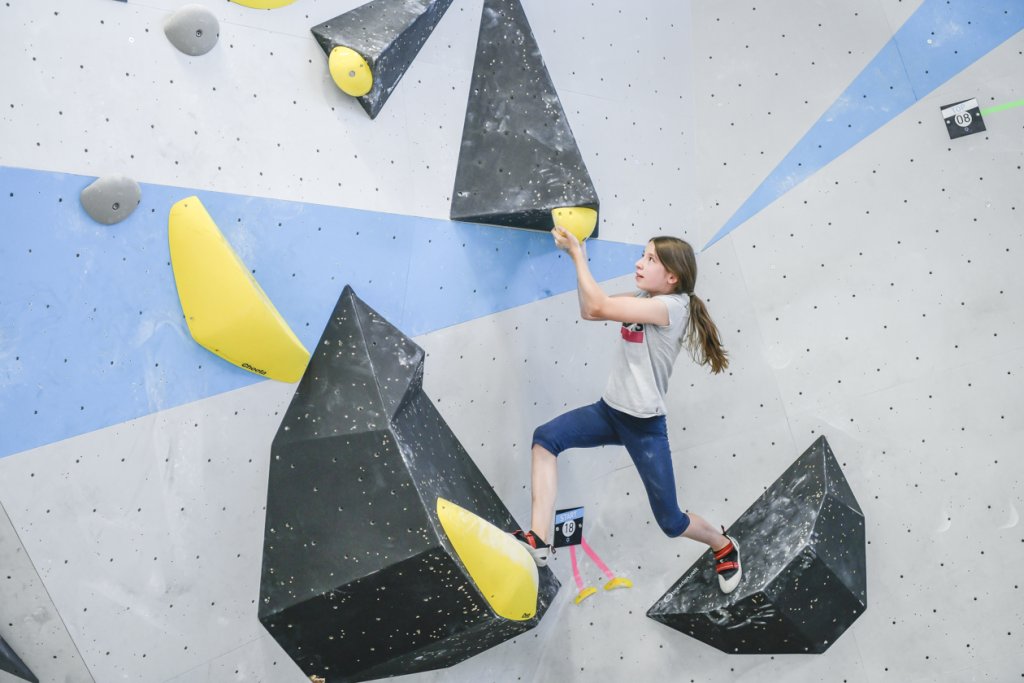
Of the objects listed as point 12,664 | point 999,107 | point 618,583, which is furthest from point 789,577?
point 12,664

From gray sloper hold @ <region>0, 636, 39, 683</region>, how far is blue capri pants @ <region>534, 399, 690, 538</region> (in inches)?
57.3

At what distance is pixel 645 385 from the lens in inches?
118

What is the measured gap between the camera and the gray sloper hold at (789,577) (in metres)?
3.26

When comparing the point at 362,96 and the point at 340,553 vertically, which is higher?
the point at 362,96

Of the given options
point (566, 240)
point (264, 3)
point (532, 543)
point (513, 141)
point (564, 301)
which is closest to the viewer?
point (264, 3)

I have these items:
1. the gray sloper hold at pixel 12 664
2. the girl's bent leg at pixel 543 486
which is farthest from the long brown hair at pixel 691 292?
the gray sloper hold at pixel 12 664

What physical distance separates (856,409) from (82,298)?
2411mm

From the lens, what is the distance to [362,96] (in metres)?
2.96

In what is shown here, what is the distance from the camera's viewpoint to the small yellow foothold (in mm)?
3488

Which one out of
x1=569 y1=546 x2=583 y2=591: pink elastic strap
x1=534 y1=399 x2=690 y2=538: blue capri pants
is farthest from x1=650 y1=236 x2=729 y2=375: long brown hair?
x1=569 y1=546 x2=583 y2=591: pink elastic strap

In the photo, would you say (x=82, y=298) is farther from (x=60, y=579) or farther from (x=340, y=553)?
(x=340, y=553)

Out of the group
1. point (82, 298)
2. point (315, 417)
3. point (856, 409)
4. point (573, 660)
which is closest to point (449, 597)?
point (315, 417)

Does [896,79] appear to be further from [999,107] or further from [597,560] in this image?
[597,560]

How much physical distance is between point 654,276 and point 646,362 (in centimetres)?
24
